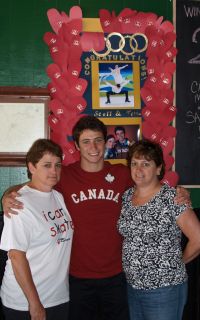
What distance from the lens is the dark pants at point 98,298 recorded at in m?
1.82

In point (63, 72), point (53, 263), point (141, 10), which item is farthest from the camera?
point (141, 10)

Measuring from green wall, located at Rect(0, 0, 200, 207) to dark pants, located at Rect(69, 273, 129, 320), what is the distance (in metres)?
0.86

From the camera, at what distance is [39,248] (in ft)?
5.12

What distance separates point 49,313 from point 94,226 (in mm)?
452

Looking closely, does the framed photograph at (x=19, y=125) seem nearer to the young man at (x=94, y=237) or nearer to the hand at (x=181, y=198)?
the young man at (x=94, y=237)

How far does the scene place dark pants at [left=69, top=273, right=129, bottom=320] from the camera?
182 centimetres

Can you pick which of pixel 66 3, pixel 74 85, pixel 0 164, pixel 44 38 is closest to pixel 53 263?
pixel 0 164

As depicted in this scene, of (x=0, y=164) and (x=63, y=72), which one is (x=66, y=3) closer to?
(x=63, y=72)

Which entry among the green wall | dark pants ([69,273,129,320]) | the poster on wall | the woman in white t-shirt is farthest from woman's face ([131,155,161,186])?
the green wall

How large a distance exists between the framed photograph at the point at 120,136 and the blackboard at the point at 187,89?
0.31m

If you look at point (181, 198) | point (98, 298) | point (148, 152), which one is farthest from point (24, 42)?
point (98, 298)

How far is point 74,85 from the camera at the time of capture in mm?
2227

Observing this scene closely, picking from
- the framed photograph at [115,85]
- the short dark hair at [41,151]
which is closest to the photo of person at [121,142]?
the framed photograph at [115,85]

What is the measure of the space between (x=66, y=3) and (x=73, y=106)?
69 centimetres
